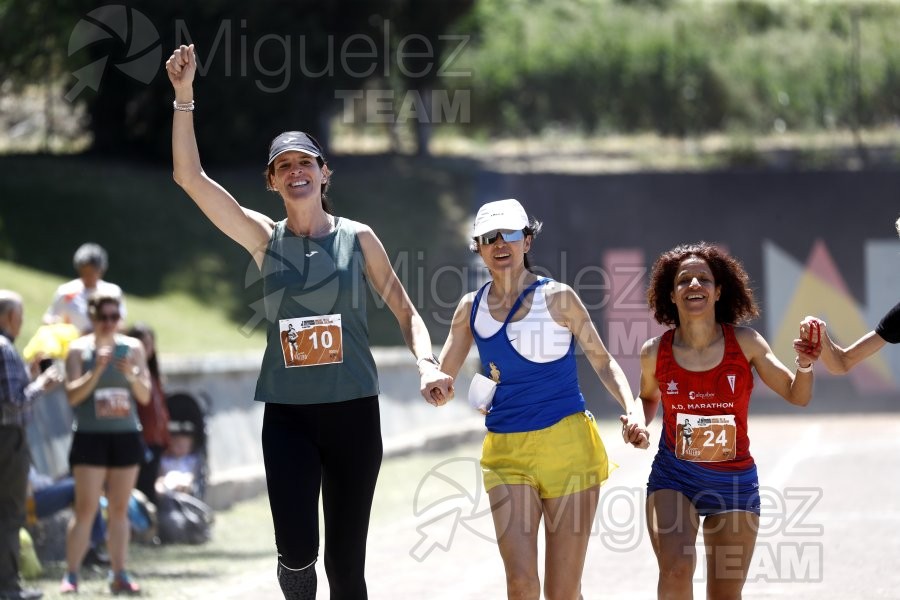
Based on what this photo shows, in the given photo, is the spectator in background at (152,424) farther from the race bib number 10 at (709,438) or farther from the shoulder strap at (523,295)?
the race bib number 10 at (709,438)

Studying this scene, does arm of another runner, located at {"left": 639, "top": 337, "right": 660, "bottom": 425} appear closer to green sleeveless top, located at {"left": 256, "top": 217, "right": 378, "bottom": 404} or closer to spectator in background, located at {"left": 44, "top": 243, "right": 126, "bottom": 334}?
green sleeveless top, located at {"left": 256, "top": 217, "right": 378, "bottom": 404}

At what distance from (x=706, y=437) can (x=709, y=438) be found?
0.01m

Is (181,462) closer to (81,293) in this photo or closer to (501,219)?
(81,293)

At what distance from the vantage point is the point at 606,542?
36.5 feet

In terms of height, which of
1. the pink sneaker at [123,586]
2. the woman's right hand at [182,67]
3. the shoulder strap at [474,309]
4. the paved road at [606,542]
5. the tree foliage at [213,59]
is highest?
the tree foliage at [213,59]

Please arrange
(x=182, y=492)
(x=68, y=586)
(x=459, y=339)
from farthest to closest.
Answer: (x=182, y=492) → (x=68, y=586) → (x=459, y=339)

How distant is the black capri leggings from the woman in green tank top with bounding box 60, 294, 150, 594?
407 cm

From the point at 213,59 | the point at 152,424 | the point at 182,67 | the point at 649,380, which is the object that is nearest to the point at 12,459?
the point at 152,424

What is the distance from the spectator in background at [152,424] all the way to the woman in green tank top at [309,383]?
5580mm

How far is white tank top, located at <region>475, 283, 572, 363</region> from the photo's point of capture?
20.5 feet

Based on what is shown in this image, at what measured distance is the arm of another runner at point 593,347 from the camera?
6.25 metres

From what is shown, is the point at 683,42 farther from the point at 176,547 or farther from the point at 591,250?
the point at 176,547

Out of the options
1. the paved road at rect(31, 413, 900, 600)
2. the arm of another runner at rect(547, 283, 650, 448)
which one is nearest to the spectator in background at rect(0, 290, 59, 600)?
the paved road at rect(31, 413, 900, 600)

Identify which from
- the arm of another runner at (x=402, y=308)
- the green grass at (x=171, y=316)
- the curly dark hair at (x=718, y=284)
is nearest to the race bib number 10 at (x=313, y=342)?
the arm of another runner at (x=402, y=308)
